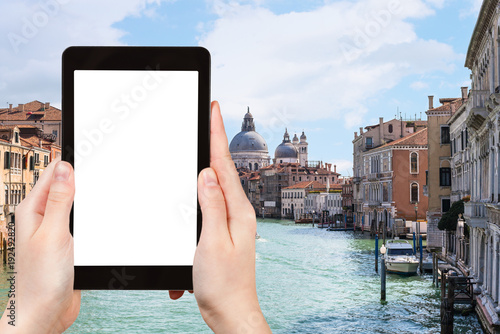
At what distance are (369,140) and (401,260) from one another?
808 inches

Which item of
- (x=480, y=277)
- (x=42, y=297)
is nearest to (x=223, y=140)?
(x=42, y=297)

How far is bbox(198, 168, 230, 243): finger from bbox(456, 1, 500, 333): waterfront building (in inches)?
327

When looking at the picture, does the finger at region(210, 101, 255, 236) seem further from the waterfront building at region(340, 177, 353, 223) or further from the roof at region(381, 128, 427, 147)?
the waterfront building at region(340, 177, 353, 223)

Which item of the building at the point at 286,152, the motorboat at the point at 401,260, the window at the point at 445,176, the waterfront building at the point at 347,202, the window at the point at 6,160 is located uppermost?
the building at the point at 286,152

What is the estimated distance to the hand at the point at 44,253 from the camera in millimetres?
962

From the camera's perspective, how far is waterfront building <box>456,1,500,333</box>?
938cm

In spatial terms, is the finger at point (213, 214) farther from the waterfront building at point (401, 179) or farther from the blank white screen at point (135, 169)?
the waterfront building at point (401, 179)

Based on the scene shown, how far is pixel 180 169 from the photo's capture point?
1096 millimetres

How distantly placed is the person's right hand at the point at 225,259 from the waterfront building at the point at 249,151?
3595 inches

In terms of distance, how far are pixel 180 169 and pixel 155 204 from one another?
71mm

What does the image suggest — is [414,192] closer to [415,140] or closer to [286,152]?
[415,140]

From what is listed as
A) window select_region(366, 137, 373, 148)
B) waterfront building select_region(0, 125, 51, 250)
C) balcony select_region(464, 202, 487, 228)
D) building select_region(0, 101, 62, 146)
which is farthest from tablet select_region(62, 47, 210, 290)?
window select_region(366, 137, 373, 148)

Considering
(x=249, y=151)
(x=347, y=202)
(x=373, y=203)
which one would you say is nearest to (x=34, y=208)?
(x=373, y=203)

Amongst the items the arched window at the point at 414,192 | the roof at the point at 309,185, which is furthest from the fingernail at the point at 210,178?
the roof at the point at 309,185
